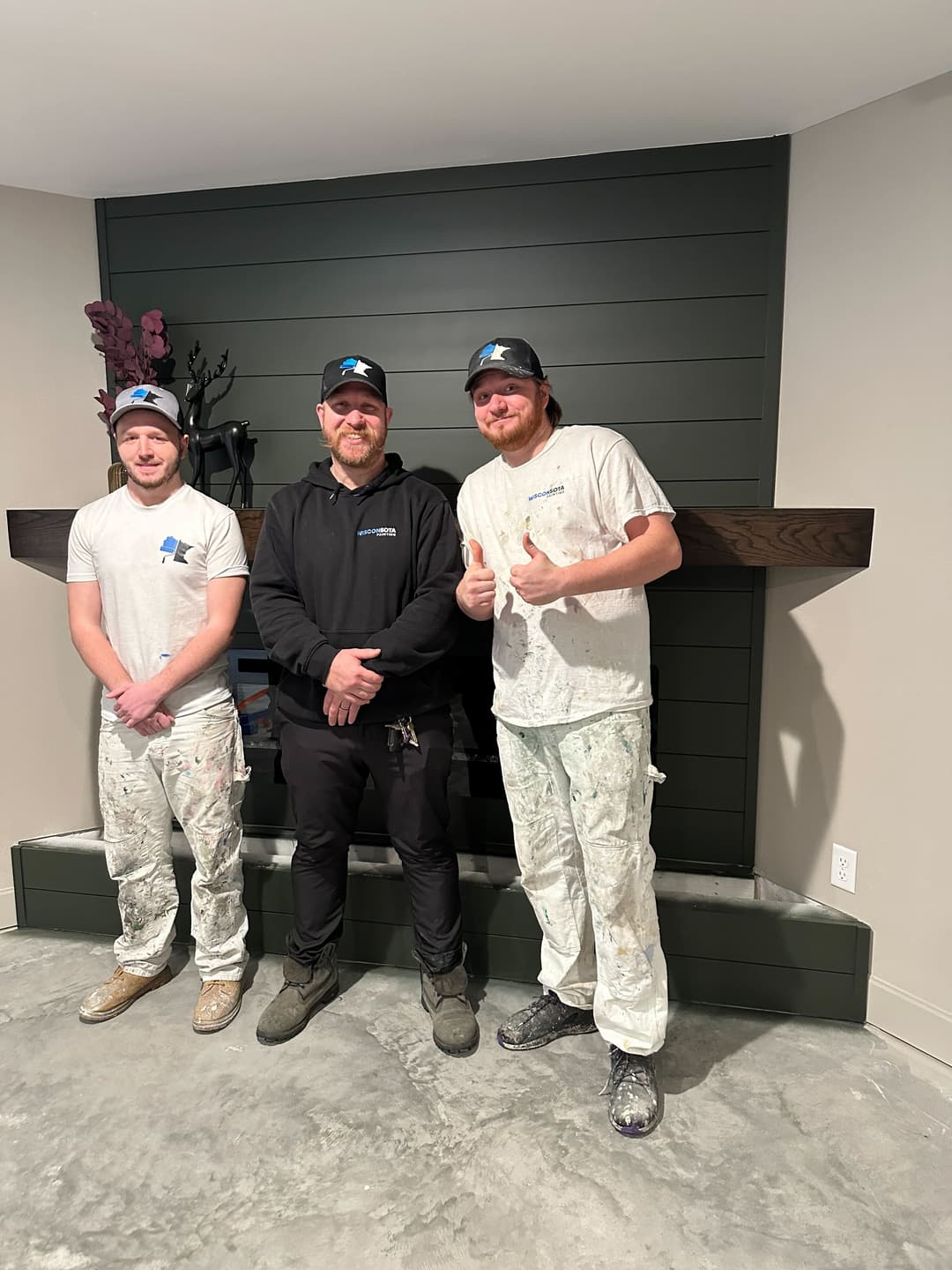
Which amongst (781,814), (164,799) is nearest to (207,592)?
(164,799)

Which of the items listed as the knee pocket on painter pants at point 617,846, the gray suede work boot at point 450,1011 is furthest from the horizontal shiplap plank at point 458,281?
the gray suede work boot at point 450,1011

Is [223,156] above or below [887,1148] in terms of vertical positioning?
above

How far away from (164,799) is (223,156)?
2009 mm

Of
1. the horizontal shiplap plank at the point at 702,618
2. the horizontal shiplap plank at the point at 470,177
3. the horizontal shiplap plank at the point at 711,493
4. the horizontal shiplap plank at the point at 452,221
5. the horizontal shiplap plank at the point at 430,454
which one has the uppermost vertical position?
the horizontal shiplap plank at the point at 470,177

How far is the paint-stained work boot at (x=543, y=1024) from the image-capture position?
2.05 metres

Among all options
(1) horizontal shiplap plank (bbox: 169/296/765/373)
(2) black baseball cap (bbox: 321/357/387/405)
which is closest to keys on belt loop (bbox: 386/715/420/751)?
(2) black baseball cap (bbox: 321/357/387/405)

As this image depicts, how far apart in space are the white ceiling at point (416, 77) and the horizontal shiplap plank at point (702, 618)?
1.37 meters

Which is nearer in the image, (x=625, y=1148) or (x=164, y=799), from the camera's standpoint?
(x=625, y=1148)

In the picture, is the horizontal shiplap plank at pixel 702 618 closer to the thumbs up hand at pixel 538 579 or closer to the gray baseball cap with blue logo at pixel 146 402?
the thumbs up hand at pixel 538 579

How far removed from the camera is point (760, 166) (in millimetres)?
2275

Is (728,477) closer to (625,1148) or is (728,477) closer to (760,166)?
(760,166)

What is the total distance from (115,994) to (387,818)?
974mm

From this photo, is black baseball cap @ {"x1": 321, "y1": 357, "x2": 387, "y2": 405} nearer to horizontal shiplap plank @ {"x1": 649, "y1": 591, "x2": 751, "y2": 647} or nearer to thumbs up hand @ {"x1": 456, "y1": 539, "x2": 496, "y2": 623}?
thumbs up hand @ {"x1": 456, "y1": 539, "x2": 496, "y2": 623}

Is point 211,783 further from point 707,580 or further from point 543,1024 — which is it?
point 707,580
